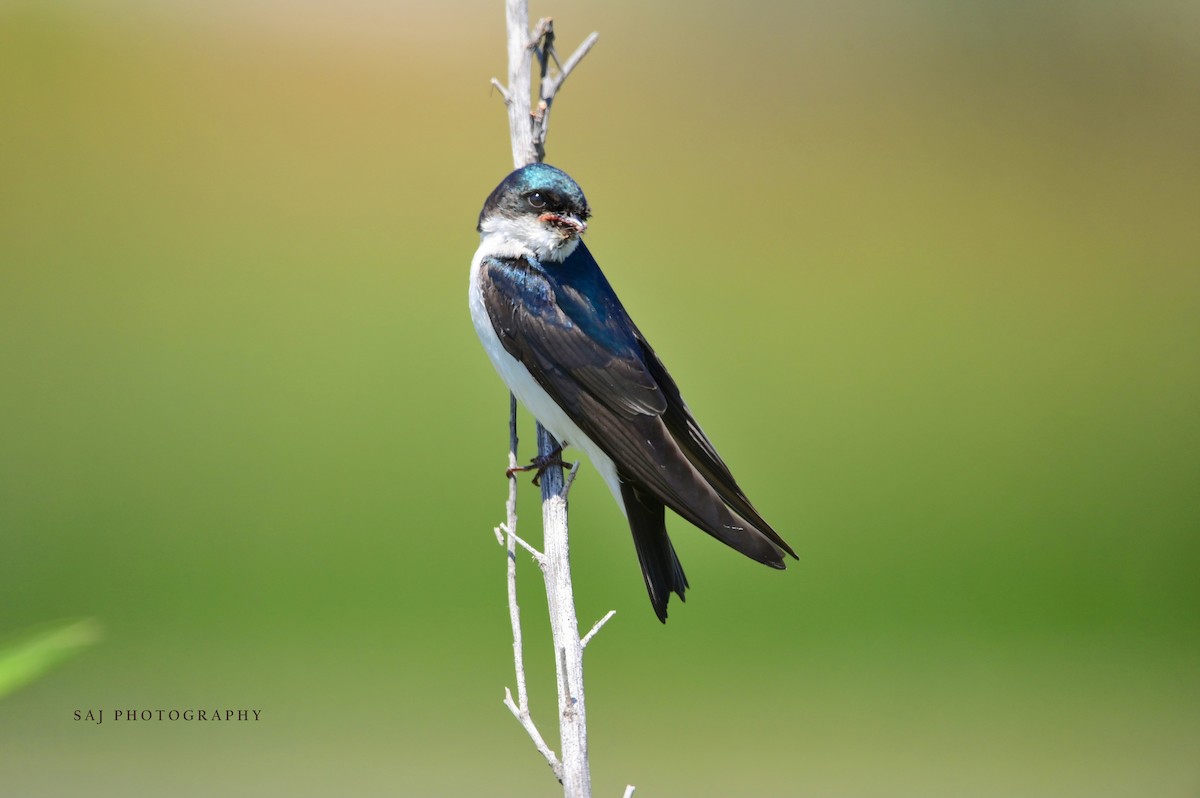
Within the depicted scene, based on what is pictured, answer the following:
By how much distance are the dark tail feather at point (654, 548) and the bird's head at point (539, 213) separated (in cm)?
46

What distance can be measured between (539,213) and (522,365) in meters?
0.28

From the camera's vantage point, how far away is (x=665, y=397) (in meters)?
1.89

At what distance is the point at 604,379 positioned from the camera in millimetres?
1811

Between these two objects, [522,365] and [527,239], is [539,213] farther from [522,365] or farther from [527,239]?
[522,365]

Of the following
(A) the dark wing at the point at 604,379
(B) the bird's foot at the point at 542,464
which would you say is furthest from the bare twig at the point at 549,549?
(A) the dark wing at the point at 604,379

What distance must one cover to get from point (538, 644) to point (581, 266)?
1.86m

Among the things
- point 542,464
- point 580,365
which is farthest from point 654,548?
point 580,365

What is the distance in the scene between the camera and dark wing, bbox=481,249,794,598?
5.70 feet

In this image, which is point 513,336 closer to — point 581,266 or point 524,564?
point 581,266

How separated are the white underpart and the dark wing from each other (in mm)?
26

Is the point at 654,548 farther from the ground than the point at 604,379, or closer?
closer

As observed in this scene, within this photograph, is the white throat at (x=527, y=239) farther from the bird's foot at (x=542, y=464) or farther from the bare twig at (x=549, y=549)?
the bird's foot at (x=542, y=464)

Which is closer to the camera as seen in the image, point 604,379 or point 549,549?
point 549,549

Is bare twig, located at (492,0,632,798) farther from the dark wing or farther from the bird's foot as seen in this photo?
the dark wing
